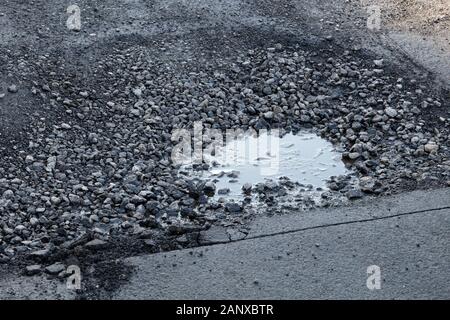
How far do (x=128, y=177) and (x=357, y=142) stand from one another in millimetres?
2168

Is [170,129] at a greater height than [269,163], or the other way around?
[170,129]

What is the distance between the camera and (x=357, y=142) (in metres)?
6.61

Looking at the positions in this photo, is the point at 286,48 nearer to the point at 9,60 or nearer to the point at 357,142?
the point at 357,142

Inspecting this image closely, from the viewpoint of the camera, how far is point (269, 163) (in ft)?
21.2

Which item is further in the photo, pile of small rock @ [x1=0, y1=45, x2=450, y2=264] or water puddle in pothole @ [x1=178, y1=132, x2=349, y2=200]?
water puddle in pothole @ [x1=178, y1=132, x2=349, y2=200]

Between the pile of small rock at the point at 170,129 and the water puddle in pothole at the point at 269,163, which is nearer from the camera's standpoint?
the pile of small rock at the point at 170,129

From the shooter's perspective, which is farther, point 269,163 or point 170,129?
point 170,129

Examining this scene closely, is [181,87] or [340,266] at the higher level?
[181,87]

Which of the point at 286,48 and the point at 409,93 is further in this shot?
the point at 286,48

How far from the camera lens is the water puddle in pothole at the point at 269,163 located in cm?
623

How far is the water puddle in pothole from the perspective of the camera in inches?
245

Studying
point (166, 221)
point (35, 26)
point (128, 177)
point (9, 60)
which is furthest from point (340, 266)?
point (35, 26)
